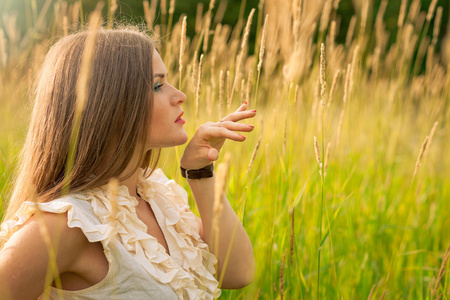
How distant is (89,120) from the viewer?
1.08 m

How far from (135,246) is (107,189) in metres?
0.15

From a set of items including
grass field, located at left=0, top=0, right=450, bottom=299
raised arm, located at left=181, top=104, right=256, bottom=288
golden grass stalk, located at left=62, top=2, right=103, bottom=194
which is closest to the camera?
golden grass stalk, located at left=62, top=2, right=103, bottom=194

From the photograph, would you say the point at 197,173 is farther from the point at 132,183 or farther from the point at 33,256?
the point at 33,256

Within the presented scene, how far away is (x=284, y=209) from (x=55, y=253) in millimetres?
975

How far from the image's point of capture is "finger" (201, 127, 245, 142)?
115 cm

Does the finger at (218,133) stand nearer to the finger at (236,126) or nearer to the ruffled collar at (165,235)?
the finger at (236,126)

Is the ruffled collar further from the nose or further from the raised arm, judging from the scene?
the nose

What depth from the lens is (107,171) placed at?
42.7 inches

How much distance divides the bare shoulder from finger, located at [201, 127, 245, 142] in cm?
43

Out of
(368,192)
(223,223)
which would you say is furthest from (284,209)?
(368,192)

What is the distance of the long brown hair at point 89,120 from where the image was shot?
3.50 feet

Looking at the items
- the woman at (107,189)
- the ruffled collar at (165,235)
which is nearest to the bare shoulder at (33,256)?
the woman at (107,189)

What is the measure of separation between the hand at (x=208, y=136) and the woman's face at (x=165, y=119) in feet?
0.24

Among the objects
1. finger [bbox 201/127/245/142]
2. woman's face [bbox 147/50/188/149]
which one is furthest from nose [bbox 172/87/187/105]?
finger [bbox 201/127/245/142]
